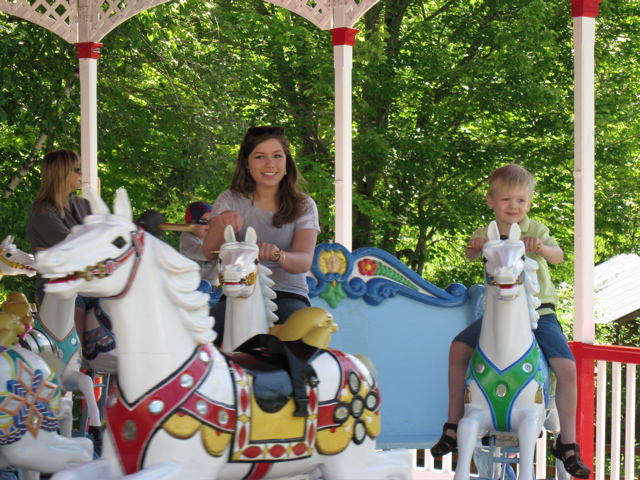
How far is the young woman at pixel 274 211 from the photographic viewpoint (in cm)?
387

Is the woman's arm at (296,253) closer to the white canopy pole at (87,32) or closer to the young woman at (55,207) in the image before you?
the young woman at (55,207)

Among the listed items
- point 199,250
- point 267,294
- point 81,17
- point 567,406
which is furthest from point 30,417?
point 81,17

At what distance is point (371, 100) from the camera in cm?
1552

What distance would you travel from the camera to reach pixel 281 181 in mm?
4039

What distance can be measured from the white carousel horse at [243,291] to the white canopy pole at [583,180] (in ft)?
7.72

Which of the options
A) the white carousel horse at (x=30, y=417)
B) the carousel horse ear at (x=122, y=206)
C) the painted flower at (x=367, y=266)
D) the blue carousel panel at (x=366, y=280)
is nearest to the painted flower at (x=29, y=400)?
the white carousel horse at (x=30, y=417)

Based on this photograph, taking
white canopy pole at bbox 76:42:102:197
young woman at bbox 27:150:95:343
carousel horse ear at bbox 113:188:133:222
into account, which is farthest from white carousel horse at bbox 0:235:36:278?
white canopy pole at bbox 76:42:102:197

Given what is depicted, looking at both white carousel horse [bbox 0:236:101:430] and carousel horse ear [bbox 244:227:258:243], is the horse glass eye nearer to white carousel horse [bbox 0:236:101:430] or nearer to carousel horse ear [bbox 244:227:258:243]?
carousel horse ear [bbox 244:227:258:243]

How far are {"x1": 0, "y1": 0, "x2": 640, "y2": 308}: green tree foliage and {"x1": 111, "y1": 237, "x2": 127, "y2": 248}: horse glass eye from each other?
9.58 metres

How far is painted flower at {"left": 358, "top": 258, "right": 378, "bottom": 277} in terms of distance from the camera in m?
5.50

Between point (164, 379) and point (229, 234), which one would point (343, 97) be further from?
point (164, 379)

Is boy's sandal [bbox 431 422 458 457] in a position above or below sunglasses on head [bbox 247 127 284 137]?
below

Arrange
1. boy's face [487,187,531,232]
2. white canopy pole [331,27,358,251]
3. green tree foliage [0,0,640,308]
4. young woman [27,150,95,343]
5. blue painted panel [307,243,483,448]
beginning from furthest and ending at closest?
green tree foliage [0,0,640,308] < white canopy pole [331,27,358,251] < blue painted panel [307,243,483,448] < young woman [27,150,95,343] < boy's face [487,187,531,232]

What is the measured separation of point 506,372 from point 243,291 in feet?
3.72
